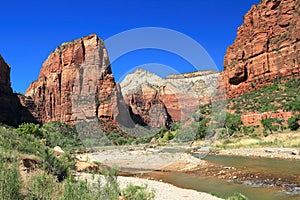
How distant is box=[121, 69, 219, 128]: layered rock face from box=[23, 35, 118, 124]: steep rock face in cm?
4160

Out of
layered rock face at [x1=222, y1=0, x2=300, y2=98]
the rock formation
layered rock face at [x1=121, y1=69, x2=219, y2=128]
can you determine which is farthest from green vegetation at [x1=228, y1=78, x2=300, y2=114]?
the rock formation

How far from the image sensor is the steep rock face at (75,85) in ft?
266

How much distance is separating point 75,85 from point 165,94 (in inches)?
3672

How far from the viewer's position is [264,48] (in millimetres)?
76562

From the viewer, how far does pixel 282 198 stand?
11961mm

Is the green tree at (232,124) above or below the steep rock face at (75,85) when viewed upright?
below

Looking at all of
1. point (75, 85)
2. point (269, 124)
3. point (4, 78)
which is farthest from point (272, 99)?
point (4, 78)

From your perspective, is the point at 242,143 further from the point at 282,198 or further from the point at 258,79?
the point at 258,79

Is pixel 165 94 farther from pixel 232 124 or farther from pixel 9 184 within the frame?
pixel 9 184

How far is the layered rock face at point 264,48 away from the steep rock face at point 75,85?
37.9 metres

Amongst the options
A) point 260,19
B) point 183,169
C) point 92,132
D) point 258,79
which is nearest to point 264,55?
point 258,79

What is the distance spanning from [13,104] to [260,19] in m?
76.5

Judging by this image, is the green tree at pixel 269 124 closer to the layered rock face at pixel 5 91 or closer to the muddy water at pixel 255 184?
the muddy water at pixel 255 184

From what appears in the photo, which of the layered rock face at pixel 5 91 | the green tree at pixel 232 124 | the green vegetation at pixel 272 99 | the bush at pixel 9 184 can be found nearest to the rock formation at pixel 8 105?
the layered rock face at pixel 5 91
